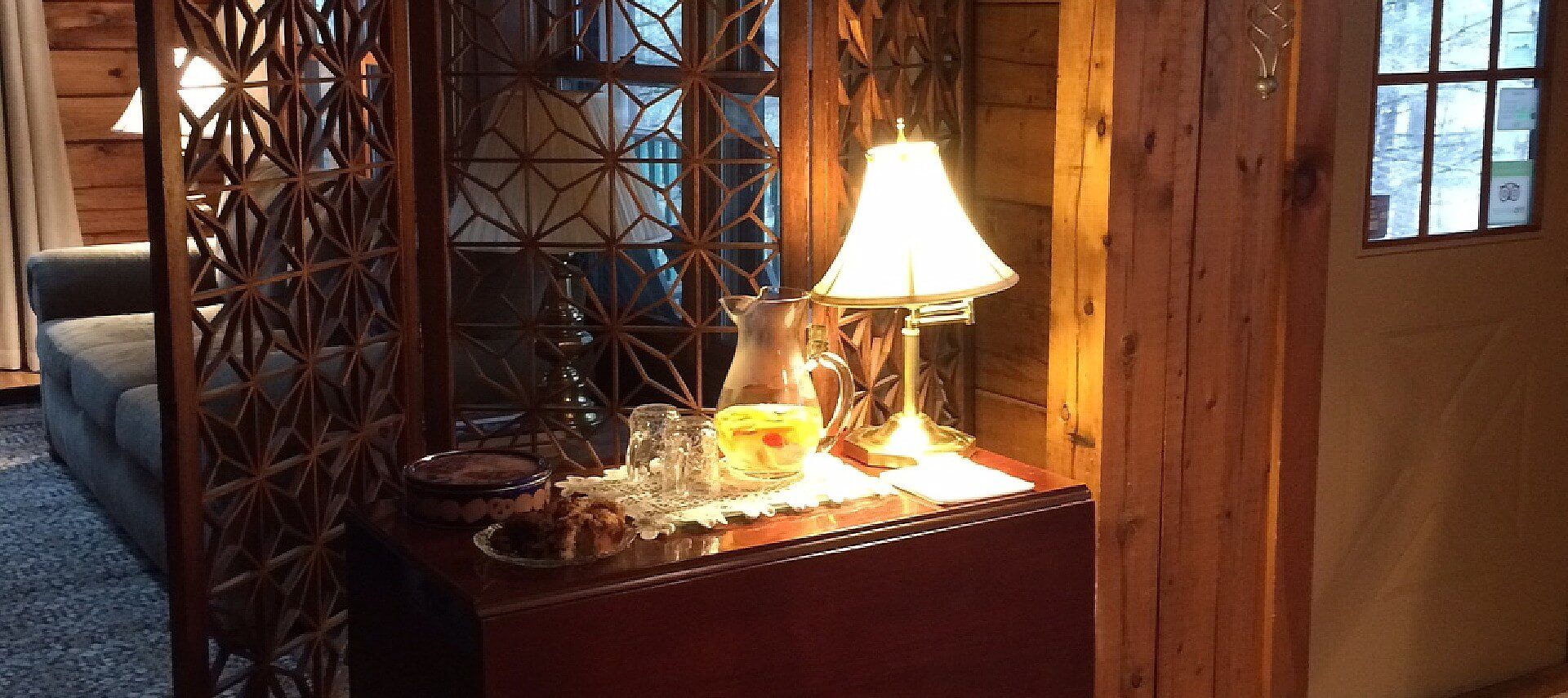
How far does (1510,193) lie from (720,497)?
1.84m

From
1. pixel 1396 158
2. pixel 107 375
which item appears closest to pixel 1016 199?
pixel 1396 158

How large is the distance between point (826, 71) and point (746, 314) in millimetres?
524

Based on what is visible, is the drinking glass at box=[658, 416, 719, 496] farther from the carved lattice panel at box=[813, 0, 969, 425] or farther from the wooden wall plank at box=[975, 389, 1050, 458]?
the wooden wall plank at box=[975, 389, 1050, 458]

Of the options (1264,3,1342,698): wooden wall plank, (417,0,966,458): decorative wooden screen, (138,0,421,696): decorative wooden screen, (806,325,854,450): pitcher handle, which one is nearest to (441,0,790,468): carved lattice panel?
(417,0,966,458): decorative wooden screen

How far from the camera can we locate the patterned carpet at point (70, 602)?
3.17 metres

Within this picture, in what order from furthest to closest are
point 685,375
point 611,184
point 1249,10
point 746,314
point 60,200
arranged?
point 60,200 → point 685,375 → point 611,184 → point 1249,10 → point 746,314

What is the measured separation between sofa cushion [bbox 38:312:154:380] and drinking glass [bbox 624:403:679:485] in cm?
272

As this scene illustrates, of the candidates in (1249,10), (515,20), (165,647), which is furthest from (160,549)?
(1249,10)

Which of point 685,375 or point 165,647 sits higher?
point 685,375

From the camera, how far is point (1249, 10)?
8.16 feet

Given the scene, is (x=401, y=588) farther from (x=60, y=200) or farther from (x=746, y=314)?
(x=60, y=200)

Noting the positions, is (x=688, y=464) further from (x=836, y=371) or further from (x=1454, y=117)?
(x=1454, y=117)

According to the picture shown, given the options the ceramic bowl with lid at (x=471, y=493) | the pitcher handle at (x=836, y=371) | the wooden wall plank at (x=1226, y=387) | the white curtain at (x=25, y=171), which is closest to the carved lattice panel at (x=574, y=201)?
the pitcher handle at (x=836, y=371)

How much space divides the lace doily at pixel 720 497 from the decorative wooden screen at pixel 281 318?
442mm
